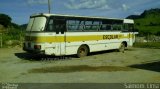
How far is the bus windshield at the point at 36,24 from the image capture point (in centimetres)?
1917

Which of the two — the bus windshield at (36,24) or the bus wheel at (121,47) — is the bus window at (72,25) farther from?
the bus wheel at (121,47)

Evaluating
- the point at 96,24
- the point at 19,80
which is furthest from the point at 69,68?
the point at 96,24

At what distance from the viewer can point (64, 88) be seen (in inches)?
443

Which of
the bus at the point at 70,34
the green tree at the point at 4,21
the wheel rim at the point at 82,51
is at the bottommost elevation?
the wheel rim at the point at 82,51

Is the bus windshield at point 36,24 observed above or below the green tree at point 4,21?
below

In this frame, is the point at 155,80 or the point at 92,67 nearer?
the point at 155,80

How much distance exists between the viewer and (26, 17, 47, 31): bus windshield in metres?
19.2

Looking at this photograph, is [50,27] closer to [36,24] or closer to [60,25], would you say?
[60,25]

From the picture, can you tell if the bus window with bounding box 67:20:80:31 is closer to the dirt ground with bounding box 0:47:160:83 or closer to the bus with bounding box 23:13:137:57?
the bus with bounding box 23:13:137:57

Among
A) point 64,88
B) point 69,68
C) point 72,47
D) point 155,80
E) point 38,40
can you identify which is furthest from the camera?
point 72,47

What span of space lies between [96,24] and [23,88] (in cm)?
1251

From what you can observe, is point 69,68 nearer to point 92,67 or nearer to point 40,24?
A: point 92,67

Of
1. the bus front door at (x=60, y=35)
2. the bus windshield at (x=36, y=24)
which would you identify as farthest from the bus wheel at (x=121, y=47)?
the bus windshield at (x=36, y=24)

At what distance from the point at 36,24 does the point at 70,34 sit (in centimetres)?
242
